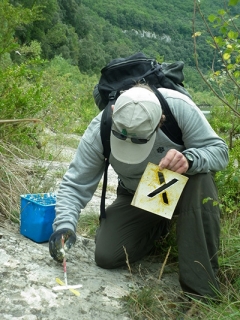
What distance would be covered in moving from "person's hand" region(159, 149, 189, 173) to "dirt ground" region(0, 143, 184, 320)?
1.82ft

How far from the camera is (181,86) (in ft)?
9.80

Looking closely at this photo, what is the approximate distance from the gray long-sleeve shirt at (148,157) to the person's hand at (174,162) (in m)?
0.07

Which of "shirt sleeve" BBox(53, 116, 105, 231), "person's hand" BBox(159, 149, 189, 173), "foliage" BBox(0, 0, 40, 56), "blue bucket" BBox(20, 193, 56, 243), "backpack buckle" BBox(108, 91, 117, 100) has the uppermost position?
"foliage" BBox(0, 0, 40, 56)

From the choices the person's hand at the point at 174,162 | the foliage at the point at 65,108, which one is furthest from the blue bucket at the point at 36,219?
the foliage at the point at 65,108

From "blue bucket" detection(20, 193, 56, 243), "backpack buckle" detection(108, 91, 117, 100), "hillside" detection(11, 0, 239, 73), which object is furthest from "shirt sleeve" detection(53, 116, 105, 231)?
"hillside" detection(11, 0, 239, 73)

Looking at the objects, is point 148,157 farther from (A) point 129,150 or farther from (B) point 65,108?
(B) point 65,108

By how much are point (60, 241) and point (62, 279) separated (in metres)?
0.21

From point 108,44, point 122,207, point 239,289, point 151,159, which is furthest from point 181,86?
point 108,44

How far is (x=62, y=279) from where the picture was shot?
2604 mm

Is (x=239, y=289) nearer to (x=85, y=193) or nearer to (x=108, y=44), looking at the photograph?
(x=85, y=193)

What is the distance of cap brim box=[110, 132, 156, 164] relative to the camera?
8.31 feet

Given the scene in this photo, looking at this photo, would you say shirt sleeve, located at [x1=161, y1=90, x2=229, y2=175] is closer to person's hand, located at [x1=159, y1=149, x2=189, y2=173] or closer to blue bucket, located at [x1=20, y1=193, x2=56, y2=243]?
person's hand, located at [x1=159, y1=149, x2=189, y2=173]

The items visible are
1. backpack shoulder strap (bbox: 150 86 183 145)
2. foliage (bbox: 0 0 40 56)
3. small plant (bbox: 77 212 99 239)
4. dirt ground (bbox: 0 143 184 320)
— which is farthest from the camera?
foliage (bbox: 0 0 40 56)

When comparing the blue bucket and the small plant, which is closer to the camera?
the blue bucket
